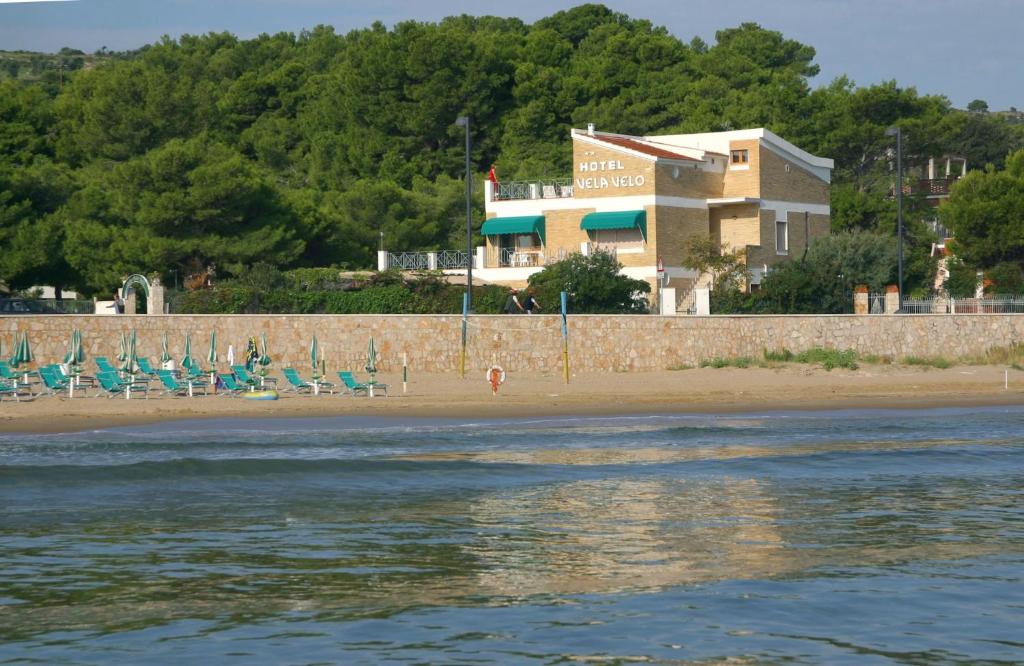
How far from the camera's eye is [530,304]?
1566 inches

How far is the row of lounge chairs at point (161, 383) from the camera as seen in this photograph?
30.2 metres

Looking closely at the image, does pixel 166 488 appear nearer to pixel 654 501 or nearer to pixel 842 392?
pixel 654 501

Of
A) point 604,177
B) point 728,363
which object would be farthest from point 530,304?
point 604,177

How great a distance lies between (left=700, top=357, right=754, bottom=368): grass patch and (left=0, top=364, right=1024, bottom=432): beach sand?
0.39 meters

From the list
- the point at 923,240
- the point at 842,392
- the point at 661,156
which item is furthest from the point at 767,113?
the point at 842,392

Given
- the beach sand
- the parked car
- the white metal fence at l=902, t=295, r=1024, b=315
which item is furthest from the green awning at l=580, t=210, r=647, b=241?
the parked car

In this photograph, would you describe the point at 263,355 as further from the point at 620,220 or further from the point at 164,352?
the point at 620,220

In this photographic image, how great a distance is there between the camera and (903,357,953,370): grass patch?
36.5 meters

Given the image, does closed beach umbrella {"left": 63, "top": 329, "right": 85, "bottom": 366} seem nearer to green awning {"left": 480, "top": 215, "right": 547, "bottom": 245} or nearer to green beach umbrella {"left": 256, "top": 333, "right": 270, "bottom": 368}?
green beach umbrella {"left": 256, "top": 333, "right": 270, "bottom": 368}

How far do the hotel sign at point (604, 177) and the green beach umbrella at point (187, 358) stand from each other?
19872 millimetres

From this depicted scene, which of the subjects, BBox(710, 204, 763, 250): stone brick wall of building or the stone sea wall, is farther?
BBox(710, 204, 763, 250): stone brick wall of building

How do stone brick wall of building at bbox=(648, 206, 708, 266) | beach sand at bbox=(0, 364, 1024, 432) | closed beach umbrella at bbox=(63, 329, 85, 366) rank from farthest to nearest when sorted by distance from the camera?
stone brick wall of building at bbox=(648, 206, 708, 266) < closed beach umbrella at bbox=(63, 329, 85, 366) < beach sand at bbox=(0, 364, 1024, 432)

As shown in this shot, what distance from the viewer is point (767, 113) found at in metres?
67.6

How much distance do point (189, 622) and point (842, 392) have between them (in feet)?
77.2
